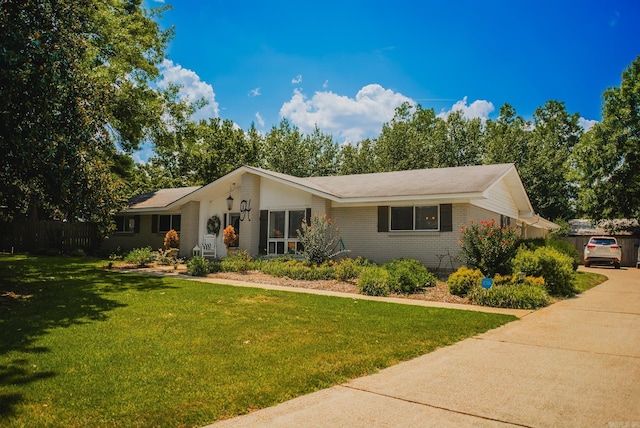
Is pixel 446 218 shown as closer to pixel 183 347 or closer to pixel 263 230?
pixel 263 230

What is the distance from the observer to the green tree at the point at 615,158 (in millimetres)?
32281

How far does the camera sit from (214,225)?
74.4 ft

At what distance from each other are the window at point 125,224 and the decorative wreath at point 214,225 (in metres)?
6.88

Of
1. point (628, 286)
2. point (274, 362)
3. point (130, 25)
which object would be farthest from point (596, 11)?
point (130, 25)

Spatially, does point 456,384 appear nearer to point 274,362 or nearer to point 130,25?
point 274,362

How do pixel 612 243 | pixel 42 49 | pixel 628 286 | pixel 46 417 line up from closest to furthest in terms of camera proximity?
1. pixel 46 417
2. pixel 42 49
3. pixel 628 286
4. pixel 612 243

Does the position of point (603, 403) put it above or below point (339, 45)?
below

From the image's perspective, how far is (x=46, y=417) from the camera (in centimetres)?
377

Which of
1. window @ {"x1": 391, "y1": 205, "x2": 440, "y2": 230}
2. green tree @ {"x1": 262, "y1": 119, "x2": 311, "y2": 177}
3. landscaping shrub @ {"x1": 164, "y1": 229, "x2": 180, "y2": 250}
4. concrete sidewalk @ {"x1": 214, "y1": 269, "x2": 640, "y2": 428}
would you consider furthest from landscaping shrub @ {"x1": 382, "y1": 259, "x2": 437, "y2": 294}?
green tree @ {"x1": 262, "y1": 119, "x2": 311, "y2": 177}

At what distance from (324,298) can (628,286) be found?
11.7m

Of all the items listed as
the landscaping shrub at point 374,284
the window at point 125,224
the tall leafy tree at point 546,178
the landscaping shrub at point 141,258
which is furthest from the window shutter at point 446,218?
the tall leafy tree at point 546,178

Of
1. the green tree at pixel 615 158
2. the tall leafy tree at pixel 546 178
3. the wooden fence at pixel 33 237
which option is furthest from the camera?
the tall leafy tree at pixel 546 178

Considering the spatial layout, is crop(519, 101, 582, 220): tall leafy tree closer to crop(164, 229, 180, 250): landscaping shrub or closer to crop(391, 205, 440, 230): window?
crop(391, 205, 440, 230): window

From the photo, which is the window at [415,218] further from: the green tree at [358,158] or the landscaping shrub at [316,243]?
the green tree at [358,158]
